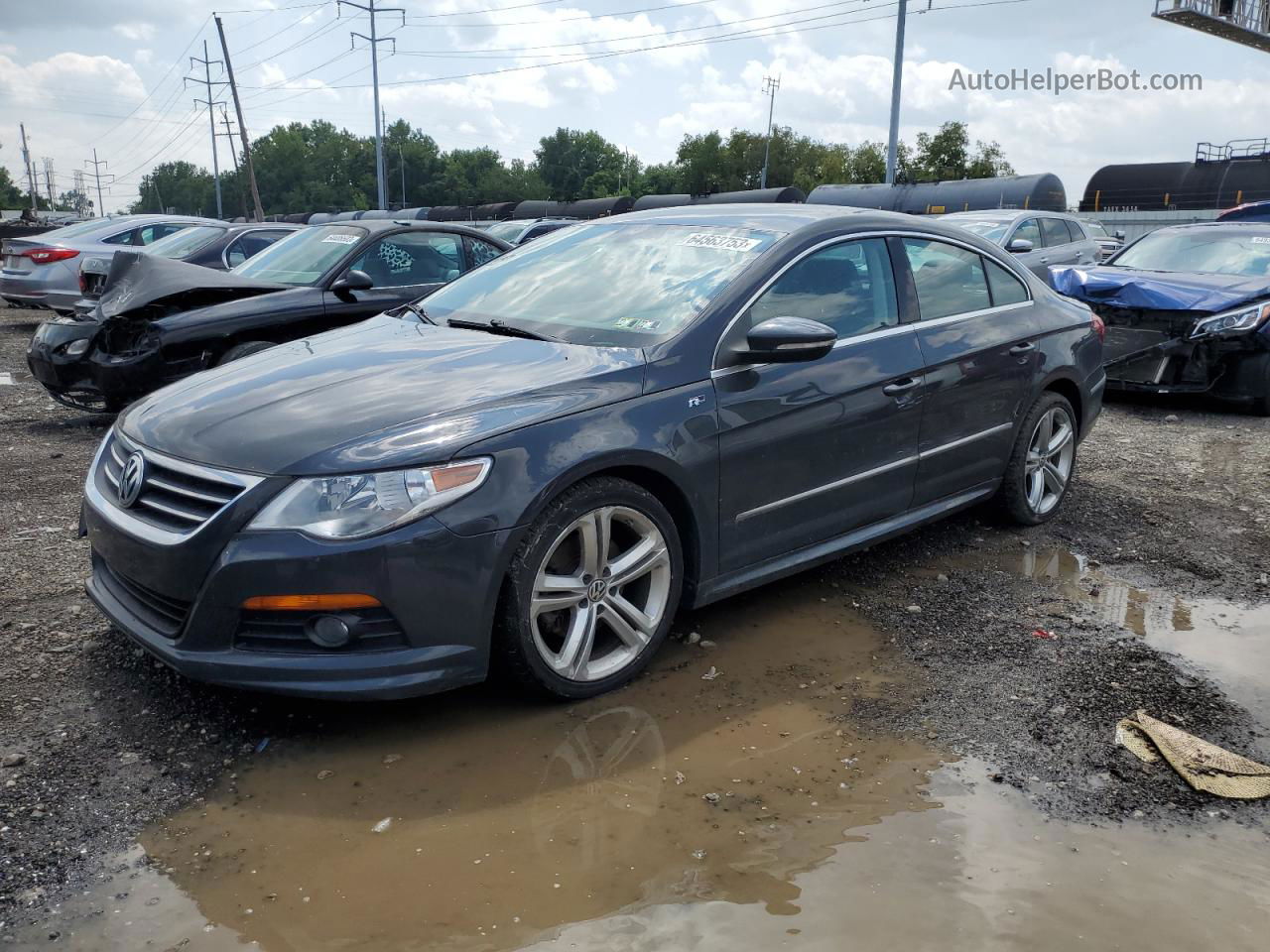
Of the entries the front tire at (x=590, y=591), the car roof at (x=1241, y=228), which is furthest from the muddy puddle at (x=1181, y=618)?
the car roof at (x=1241, y=228)

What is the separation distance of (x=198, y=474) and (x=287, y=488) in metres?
0.33

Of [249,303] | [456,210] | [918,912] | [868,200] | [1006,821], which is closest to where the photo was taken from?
[918,912]

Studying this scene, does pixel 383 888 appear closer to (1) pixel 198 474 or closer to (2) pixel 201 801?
(2) pixel 201 801

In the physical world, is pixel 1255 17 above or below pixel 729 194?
above

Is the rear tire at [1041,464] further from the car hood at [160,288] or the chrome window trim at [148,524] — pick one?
the car hood at [160,288]

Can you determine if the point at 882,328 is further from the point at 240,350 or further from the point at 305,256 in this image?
the point at 305,256

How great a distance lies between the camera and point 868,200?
1084 inches

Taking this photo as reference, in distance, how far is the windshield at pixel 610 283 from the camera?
3881 millimetres

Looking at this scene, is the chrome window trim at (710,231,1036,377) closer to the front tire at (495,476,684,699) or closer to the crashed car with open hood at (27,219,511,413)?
the front tire at (495,476,684,699)

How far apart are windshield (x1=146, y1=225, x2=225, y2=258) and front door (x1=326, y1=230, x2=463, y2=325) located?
4363 millimetres

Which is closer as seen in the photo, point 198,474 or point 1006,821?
point 1006,821

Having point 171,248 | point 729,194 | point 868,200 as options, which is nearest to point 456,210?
point 729,194

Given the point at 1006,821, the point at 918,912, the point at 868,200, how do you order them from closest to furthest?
the point at 918,912
the point at 1006,821
the point at 868,200

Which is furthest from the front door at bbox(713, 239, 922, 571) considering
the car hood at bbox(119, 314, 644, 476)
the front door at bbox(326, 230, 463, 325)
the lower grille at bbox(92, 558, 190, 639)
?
the front door at bbox(326, 230, 463, 325)
